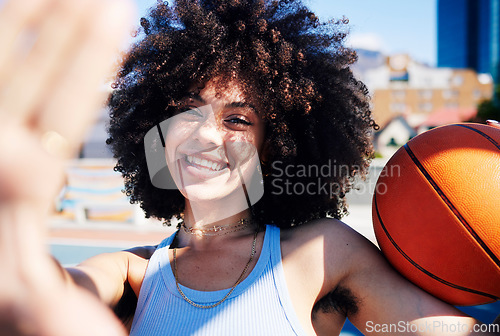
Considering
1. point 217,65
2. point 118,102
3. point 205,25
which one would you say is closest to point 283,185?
point 217,65

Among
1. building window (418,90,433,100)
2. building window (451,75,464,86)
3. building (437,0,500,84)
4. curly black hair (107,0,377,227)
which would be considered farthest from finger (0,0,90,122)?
building (437,0,500,84)

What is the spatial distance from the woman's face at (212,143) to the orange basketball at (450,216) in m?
0.67

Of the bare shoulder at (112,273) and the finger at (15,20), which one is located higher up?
the finger at (15,20)

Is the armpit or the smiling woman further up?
the smiling woman

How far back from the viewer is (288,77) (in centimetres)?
198

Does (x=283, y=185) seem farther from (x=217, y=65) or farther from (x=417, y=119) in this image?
(x=417, y=119)

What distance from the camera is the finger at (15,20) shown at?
623 mm

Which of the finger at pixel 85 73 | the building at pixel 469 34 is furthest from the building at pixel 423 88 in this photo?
the finger at pixel 85 73

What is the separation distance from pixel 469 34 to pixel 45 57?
105 m

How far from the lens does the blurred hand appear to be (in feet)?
2.13

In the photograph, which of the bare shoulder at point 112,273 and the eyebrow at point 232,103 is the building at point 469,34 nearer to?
the eyebrow at point 232,103

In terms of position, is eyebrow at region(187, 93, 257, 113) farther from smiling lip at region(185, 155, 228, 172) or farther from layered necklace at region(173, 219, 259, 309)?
layered necklace at region(173, 219, 259, 309)

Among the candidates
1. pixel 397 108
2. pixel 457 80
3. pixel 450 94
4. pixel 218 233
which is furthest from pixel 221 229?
pixel 457 80

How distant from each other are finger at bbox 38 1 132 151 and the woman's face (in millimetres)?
1059
